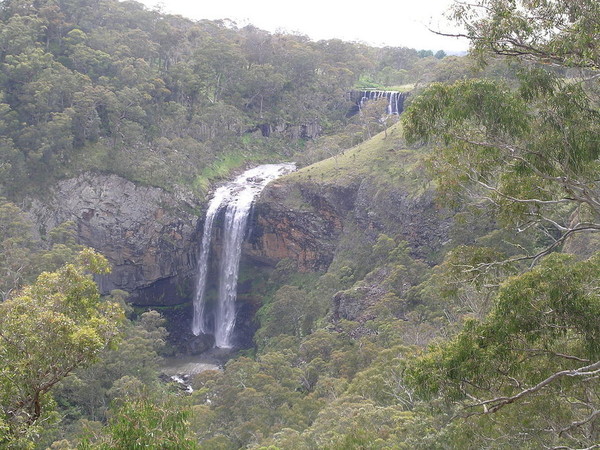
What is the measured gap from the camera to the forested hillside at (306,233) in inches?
245

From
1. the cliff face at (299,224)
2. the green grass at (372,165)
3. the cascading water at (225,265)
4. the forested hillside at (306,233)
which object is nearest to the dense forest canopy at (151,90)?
the forested hillside at (306,233)

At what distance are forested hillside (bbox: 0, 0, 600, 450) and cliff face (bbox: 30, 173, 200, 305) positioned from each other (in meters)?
0.12

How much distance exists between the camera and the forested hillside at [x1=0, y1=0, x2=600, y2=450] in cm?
621

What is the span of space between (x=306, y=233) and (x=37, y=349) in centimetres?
2355

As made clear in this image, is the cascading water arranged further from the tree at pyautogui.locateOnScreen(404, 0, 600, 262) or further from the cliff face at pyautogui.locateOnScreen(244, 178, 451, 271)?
the tree at pyautogui.locateOnScreen(404, 0, 600, 262)

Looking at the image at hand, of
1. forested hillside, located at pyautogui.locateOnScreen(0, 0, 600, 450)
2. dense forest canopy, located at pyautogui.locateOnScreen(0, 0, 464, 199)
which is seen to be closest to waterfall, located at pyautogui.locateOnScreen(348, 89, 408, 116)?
dense forest canopy, located at pyautogui.locateOnScreen(0, 0, 464, 199)

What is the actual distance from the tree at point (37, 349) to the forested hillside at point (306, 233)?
0.03 metres

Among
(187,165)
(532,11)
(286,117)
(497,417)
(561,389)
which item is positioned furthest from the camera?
(286,117)

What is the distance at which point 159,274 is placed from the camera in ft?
101

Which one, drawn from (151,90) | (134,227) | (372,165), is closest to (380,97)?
(372,165)

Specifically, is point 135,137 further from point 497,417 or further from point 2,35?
point 497,417

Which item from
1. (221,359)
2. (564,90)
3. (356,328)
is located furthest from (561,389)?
(221,359)

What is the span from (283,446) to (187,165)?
23874 millimetres

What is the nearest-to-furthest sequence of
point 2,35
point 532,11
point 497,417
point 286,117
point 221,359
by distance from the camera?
point 532,11, point 497,417, point 221,359, point 2,35, point 286,117
